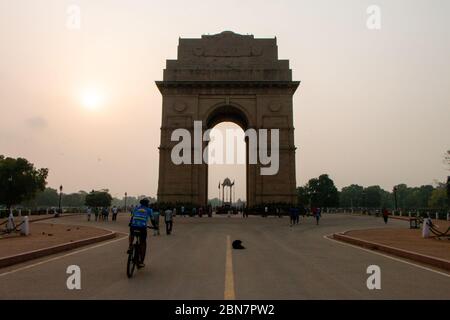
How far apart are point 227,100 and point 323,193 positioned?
83978mm

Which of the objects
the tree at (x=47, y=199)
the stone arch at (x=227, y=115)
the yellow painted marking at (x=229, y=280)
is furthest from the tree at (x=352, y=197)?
the yellow painted marking at (x=229, y=280)

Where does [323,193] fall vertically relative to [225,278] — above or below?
above

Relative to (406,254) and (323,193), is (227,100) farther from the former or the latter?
(323,193)

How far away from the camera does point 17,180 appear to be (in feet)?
256

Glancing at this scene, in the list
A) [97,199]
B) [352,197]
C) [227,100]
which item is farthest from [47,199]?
[227,100]

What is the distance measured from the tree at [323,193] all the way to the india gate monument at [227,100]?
77832mm

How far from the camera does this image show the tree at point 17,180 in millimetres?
76875

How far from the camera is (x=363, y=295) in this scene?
6.54m

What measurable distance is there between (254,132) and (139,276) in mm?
42486

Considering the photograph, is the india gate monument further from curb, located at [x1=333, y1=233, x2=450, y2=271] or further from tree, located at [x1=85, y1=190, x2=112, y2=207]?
tree, located at [x1=85, y1=190, x2=112, y2=207]

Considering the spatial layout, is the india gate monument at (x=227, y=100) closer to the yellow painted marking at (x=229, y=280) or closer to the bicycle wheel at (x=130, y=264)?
the yellow painted marking at (x=229, y=280)

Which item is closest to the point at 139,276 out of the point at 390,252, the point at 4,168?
the point at 390,252

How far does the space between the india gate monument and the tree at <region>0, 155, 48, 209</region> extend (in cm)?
4355
